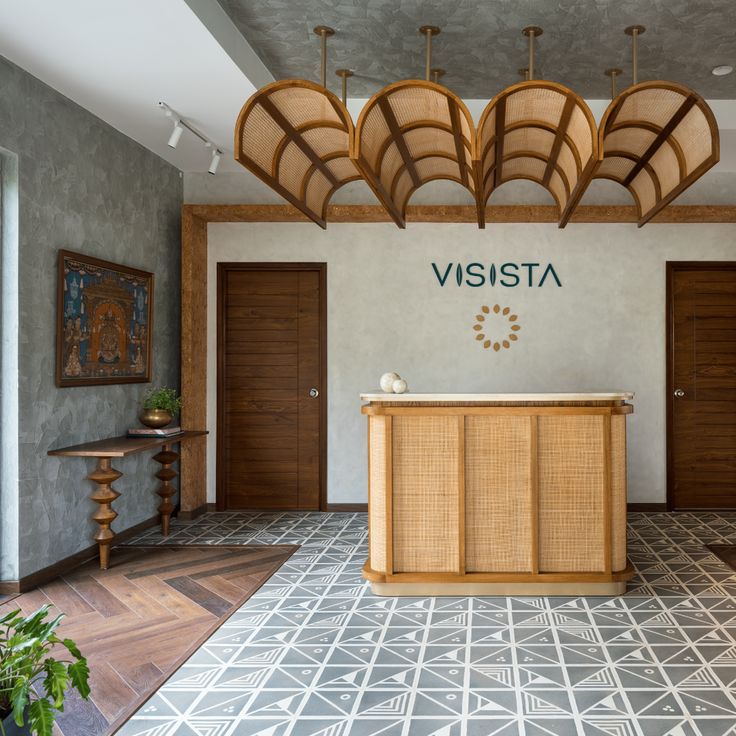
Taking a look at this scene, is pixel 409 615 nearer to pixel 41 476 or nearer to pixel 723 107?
pixel 41 476

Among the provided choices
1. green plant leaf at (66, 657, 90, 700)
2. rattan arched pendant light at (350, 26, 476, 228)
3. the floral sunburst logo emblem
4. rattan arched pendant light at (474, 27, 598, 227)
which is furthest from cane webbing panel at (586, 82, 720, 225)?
green plant leaf at (66, 657, 90, 700)

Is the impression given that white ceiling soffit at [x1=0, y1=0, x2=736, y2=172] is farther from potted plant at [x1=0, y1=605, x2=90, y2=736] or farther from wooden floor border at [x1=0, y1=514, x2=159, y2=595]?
wooden floor border at [x1=0, y1=514, x2=159, y2=595]

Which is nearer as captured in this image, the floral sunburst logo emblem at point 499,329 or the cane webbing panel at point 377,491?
the cane webbing panel at point 377,491

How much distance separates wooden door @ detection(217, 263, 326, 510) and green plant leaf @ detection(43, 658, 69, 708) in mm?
4831

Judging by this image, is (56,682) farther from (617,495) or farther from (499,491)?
(617,495)

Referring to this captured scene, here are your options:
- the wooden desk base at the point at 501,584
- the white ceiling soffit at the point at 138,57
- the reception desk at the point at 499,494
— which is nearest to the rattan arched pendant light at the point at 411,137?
the white ceiling soffit at the point at 138,57

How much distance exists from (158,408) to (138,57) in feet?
9.12

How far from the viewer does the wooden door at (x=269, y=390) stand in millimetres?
6578

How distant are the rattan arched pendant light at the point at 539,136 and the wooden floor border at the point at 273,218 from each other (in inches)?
65.5

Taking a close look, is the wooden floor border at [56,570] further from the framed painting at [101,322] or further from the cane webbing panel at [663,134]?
the cane webbing panel at [663,134]

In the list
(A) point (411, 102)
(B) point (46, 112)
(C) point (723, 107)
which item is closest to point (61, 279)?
(B) point (46, 112)

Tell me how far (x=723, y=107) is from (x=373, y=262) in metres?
3.35

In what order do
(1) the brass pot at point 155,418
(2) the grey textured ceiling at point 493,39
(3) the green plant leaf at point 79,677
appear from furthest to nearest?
→ (1) the brass pot at point 155,418 < (2) the grey textured ceiling at point 493,39 < (3) the green plant leaf at point 79,677

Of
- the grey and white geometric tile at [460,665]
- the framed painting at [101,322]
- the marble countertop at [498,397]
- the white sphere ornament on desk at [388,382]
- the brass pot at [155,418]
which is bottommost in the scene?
the grey and white geometric tile at [460,665]
